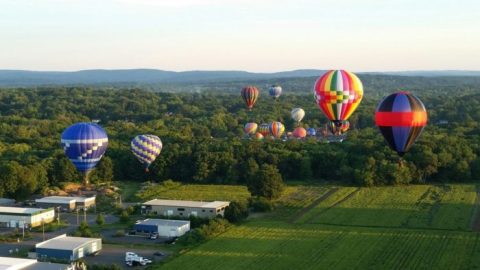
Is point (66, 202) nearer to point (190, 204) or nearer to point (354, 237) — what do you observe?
point (190, 204)

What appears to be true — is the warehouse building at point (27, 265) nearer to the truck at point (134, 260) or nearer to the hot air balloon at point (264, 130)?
the truck at point (134, 260)

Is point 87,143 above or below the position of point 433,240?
above

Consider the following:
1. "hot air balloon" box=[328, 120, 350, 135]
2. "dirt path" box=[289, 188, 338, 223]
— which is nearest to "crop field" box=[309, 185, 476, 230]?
"dirt path" box=[289, 188, 338, 223]

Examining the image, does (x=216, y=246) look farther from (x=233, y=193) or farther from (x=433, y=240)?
(x=233, y=193)

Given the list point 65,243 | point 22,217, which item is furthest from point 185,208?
point 65,243

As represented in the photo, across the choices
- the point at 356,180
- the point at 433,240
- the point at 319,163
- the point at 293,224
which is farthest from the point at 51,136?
the point at 433,240

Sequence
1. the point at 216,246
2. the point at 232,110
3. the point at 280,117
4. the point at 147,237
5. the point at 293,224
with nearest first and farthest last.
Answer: the point at 216,246, the point at 147,237, the point at 293,224, the point at 280,117, the point at 232,110

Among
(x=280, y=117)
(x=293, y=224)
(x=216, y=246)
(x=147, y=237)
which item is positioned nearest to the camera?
(x=216, y=246)
